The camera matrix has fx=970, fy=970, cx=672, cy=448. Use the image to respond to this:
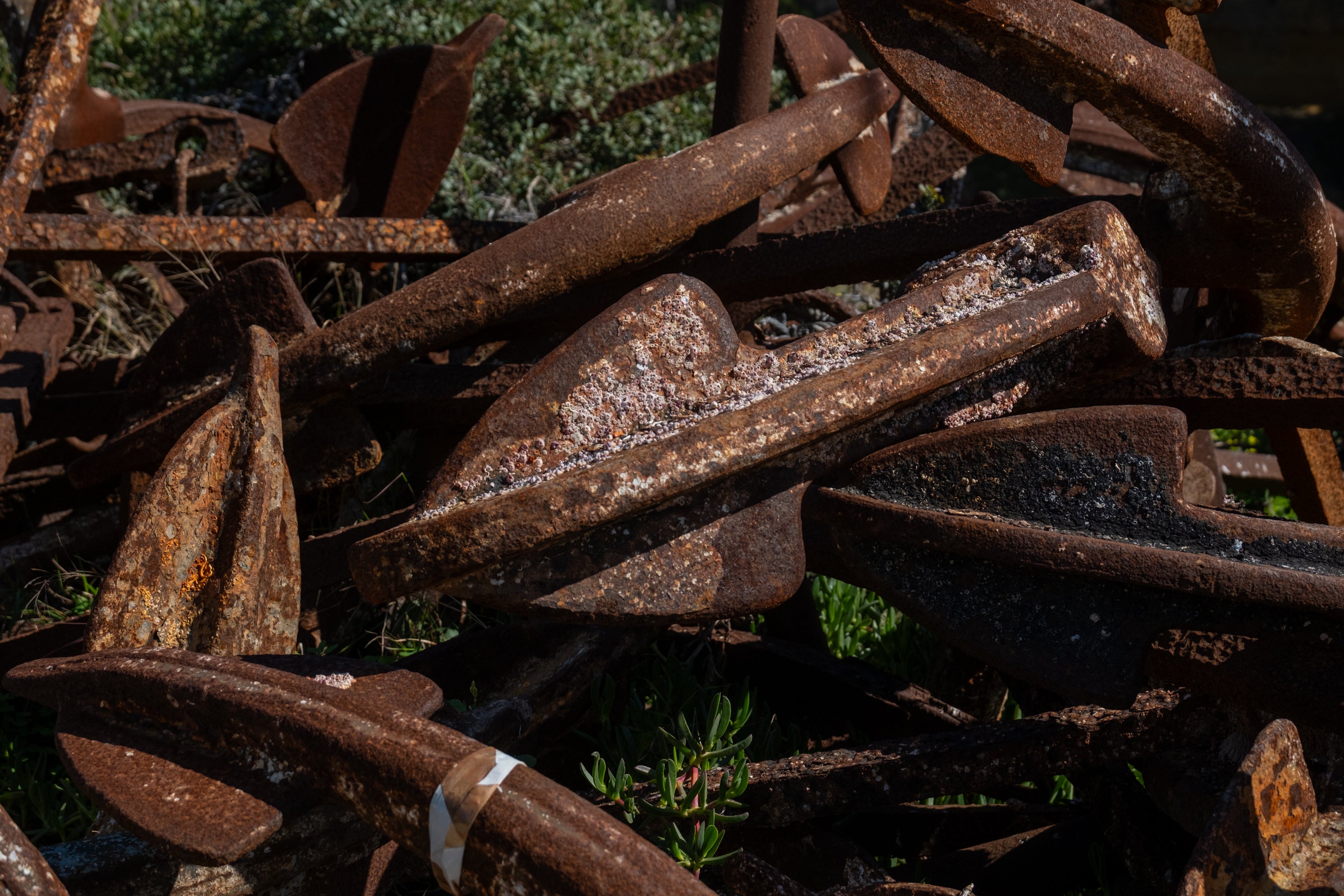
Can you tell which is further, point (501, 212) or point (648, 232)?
point (501, 212)

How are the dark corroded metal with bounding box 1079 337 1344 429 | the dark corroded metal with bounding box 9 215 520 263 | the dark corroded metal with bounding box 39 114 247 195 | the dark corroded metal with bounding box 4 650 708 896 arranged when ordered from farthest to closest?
the dark corroded metal with bounding box 39 114 247 195, the dark corroded metal with bounding box 9 215 520 263, the dark corroded metal with bounding box 1079 337 1344 429, the dark corroded metal with bounding box 4 650 708 896

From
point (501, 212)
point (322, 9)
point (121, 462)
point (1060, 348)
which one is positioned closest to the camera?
point (1060, 348)

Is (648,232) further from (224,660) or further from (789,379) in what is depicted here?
(224,660)

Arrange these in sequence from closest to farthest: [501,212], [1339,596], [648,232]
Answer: [1339,596], [648,232], [501,212]

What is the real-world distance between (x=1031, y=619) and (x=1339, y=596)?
1.27ft

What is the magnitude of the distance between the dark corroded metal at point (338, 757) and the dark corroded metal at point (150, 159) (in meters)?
2.07

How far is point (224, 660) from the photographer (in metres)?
1.37

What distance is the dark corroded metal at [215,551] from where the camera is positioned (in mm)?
1540

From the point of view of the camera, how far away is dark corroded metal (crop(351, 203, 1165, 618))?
4.24 feet

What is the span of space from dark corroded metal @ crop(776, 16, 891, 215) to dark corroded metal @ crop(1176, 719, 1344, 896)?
1.76 m

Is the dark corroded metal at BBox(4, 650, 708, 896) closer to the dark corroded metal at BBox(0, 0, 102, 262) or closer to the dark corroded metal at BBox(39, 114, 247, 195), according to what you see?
the dark corroded metal at BBox(0, 0, 102, 262)

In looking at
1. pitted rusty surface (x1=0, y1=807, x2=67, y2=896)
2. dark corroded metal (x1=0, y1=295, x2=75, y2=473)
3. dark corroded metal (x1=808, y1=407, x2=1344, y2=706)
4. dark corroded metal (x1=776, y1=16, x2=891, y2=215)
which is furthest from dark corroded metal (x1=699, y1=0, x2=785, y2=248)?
pitted rusty surface (x1=0, y1=807, x2=67, y2=896)

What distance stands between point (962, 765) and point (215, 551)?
1.28m

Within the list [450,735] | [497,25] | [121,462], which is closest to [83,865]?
[450,735]
